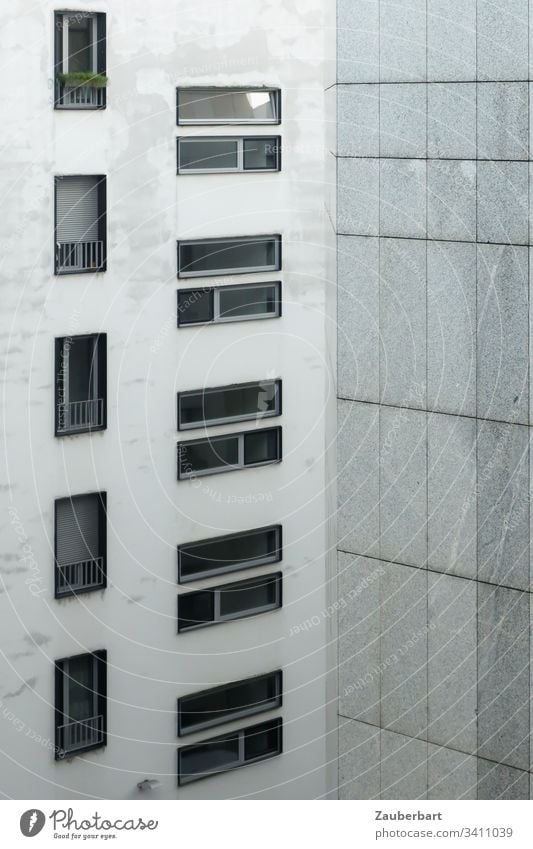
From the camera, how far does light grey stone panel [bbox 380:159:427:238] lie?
8148 millimetres

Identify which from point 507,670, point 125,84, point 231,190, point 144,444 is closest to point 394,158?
point 231,190

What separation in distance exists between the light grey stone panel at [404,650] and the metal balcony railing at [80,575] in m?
1.68

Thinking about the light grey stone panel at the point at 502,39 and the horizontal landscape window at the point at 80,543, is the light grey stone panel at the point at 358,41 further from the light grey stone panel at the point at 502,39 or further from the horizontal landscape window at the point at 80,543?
the horizontal landscape window at the point at 80,543

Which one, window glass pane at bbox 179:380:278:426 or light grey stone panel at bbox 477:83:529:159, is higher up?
light grey stone panel at bbox 477:83:529:159

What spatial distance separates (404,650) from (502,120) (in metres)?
3.09

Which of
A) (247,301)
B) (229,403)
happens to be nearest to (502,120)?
(247,301)

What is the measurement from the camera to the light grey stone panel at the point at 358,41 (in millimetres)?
8250

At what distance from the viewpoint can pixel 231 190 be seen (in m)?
8.62

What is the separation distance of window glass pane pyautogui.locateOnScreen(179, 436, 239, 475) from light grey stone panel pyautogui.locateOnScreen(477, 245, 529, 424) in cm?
166

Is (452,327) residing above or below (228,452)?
above

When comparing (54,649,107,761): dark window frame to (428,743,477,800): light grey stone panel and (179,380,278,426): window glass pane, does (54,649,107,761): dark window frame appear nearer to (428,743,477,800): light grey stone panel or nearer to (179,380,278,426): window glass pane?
(179,380,278,426): window glass pane

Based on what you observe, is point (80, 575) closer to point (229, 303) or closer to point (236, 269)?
point (229, 303)

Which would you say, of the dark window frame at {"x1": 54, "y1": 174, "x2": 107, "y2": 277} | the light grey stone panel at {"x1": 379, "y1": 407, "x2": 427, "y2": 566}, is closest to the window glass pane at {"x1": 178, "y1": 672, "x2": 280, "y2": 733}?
the light grey stone panel at {"x1": 379, "y1": 407, "x2": 427, "y2": 566}

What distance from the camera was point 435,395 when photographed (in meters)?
8.25
